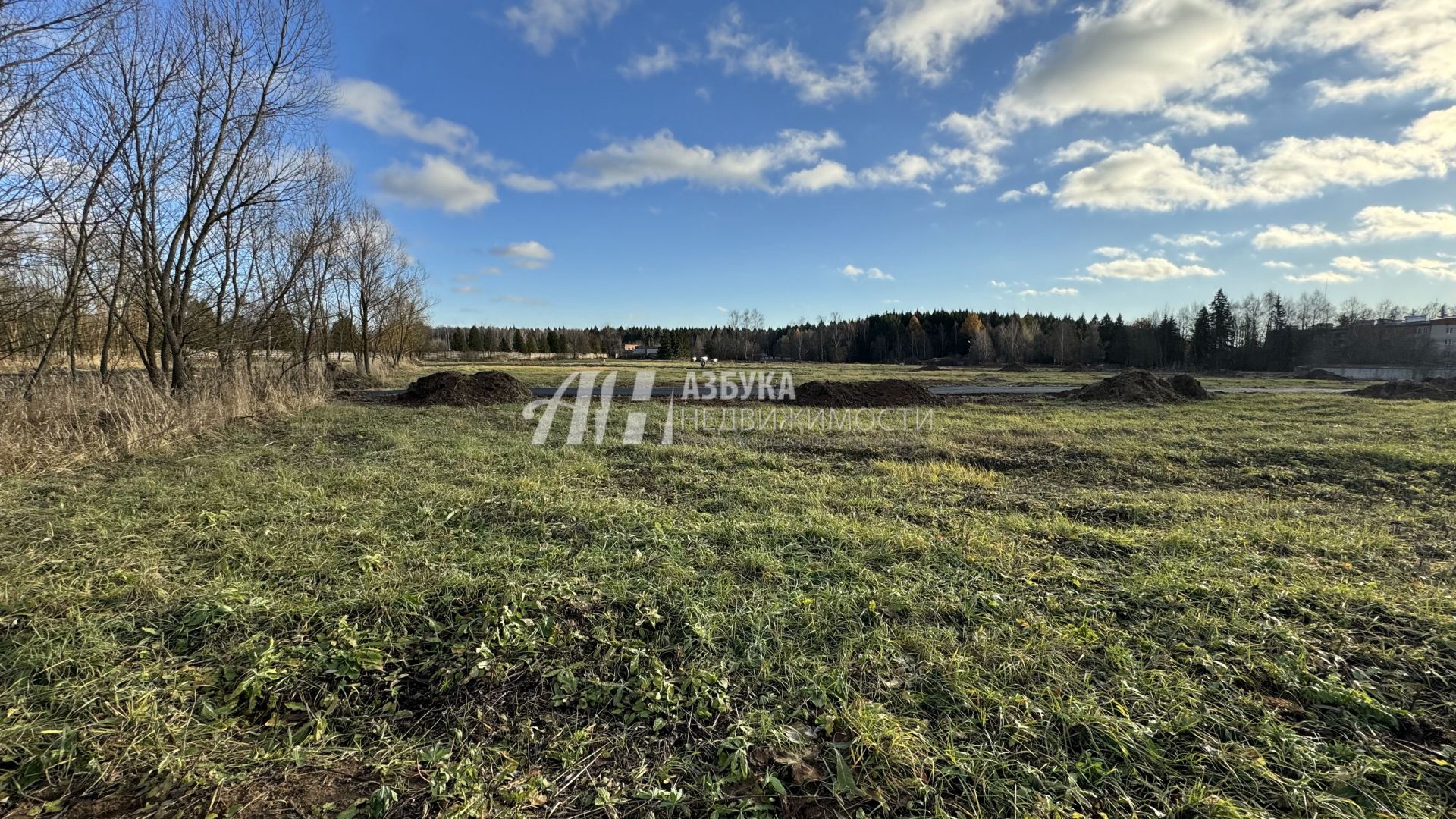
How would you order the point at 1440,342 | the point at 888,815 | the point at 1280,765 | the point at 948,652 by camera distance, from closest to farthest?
1. the point at 888,815
2. the point at 1280,765
3. the point at 948,652
4. the point at 1440,342

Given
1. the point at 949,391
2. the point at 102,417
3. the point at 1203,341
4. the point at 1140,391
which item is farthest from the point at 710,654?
the point at 1203,341

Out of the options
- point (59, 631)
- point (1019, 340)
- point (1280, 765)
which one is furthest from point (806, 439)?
point (1019, 340)

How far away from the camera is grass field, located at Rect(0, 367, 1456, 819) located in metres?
1.86

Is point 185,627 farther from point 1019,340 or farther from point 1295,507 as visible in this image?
point 1019,340

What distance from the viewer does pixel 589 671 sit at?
8.08 ft

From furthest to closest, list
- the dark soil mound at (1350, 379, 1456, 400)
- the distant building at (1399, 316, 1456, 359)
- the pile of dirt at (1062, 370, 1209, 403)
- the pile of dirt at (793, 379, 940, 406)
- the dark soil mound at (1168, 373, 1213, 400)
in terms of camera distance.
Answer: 1. the distant building at (1399, 316, 1456, 359)
2. the dark soil mound at (1350, 379, 1456, 400)
3. the dark soil mound at (1168, 373, 1213, 400)
4. the pile of dirt at (1062, 370, 1209, 403)
5. the pile of dirt at (793, 379, 940, 406)

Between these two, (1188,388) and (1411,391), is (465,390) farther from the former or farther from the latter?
(1411,391)

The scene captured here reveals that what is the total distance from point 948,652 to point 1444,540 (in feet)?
16.5

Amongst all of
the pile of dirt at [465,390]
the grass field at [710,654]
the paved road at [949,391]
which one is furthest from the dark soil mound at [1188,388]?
the pile of dirt at [465,390]

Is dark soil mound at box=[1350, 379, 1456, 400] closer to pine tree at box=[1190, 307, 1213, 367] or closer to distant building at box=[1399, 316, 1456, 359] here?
pine tree at box=[1190, 307, 1213, 367]

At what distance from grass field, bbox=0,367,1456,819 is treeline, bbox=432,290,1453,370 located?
57.9 metres

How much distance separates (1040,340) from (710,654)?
70.7 metres

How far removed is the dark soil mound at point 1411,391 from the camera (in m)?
18.5

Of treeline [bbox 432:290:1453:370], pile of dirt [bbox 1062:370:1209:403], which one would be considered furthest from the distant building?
pile of dirt [bbox 1062:370:1209:403]
